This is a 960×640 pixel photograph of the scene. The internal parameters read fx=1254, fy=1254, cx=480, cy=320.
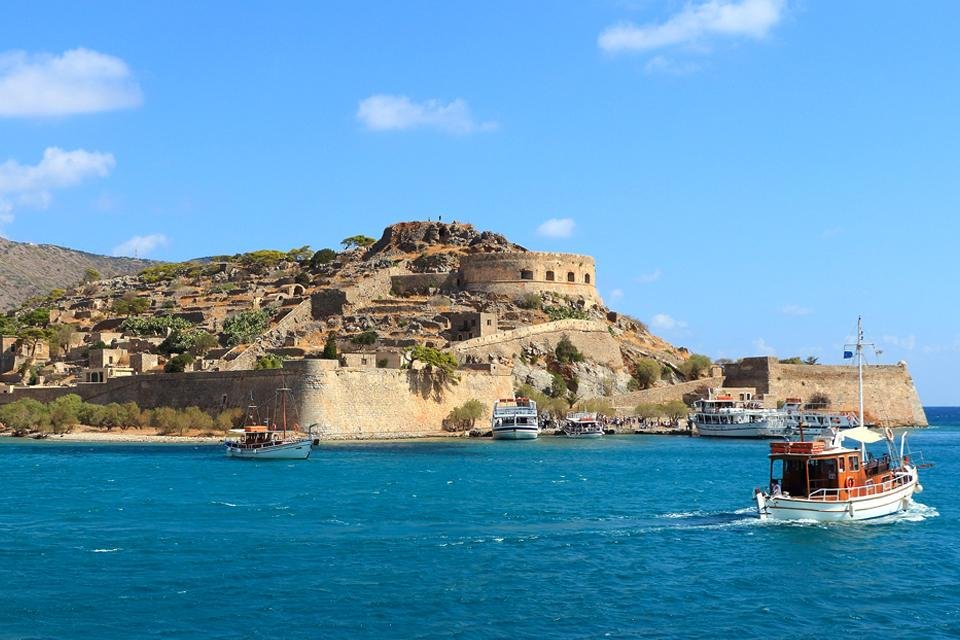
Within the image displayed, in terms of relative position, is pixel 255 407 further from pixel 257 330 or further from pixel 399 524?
pixel 399 524

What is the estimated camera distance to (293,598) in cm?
1870

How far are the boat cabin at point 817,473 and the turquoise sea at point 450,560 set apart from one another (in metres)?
0.76

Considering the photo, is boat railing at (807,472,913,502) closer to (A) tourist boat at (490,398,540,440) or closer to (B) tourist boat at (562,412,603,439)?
(A) tourist boat at (490,398,540,440)

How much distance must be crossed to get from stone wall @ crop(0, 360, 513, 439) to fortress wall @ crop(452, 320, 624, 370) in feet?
10.7

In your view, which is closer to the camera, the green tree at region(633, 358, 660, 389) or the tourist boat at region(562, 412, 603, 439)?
the tourist boat at region(562, 412, 603, 439)

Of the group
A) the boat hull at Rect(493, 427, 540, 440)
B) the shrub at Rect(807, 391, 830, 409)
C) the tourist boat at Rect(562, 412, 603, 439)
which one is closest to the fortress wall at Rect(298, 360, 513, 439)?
the boat hull at Rect(493, 427, 540, 440)

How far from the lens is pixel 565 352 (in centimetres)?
6588

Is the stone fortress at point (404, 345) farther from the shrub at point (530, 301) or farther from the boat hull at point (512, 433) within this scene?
the boat hull at point (512, 433)

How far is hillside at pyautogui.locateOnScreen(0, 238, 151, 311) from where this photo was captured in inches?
4892

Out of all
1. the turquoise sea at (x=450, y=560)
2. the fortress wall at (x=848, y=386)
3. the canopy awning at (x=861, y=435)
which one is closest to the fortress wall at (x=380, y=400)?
the turquoise sea at (x=450, y=560)

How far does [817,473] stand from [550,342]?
3961 cm

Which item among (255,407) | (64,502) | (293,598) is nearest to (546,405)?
(255,407)

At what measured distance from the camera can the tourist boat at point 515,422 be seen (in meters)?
55.6

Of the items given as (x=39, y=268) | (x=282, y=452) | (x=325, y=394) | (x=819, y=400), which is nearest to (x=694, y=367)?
(x=819, y=400)
